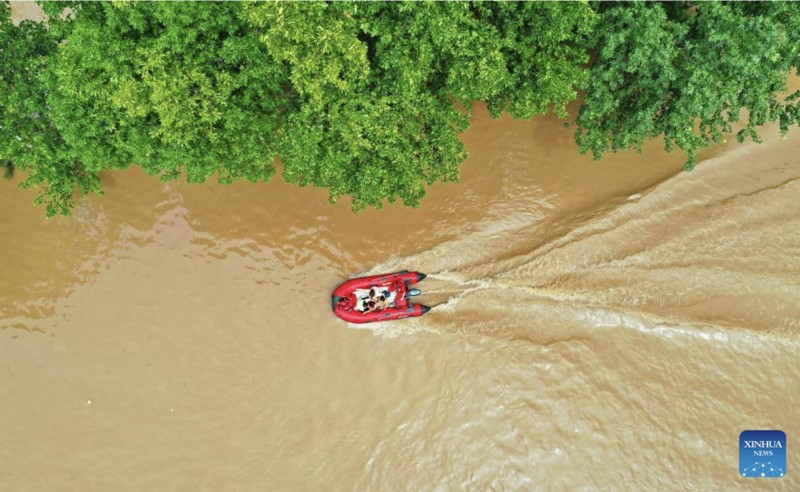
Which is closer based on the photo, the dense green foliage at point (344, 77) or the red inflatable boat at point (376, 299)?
the dense green foliage at point (344, 77)

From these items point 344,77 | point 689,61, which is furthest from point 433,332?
point 689,61

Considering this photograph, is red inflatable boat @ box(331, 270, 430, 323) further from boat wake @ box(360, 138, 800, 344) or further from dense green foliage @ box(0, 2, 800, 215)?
dense green foliage @ box(0, 2, 800, 215)

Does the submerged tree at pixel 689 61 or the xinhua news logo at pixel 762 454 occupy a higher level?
the submerged tree at pixel 689 61

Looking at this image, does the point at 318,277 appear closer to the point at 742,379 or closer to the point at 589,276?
the point at 589,276

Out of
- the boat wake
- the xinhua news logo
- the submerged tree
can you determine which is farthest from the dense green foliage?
the xinhua news logo

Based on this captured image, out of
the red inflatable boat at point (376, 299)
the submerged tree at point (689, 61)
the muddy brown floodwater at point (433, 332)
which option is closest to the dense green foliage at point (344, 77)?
the submerged tree at point (689, 61)

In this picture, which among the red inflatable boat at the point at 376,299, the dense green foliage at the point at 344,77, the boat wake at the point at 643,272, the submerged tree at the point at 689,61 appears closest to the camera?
the dense green foliage at the point at 344,77

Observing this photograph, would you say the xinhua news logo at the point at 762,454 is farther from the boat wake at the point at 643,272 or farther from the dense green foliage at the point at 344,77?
the dense green foliage at the point at 344,77
